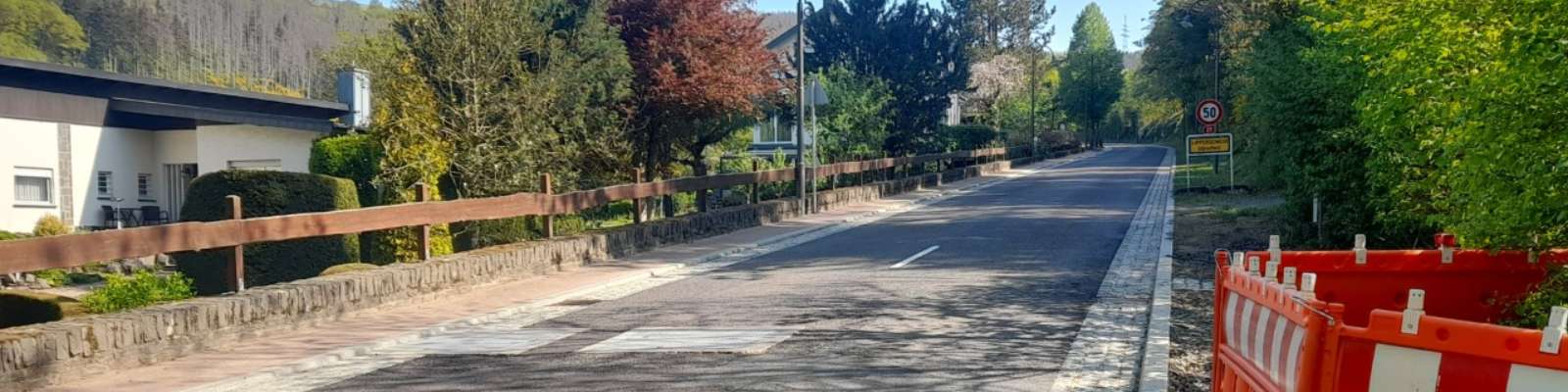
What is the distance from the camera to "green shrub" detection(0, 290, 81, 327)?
10.6 metres

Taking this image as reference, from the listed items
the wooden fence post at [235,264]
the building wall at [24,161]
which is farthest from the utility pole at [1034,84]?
the wooden fence post at [235,264]

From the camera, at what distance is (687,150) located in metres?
30.0

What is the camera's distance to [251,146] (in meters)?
27.8

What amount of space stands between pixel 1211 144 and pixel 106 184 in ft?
83.7

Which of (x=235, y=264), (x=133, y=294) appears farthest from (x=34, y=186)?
(x=235, y=264)

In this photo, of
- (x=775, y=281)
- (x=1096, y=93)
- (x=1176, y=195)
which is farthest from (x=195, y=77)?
(x=775, y=281)

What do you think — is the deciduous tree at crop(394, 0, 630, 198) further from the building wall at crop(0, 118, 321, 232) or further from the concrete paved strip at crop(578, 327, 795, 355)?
the building wall at crop(0, 118, 321, 232)

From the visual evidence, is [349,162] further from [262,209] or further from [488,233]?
[262,209]

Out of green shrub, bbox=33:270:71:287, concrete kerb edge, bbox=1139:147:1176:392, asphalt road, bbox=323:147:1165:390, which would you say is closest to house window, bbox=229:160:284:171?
green shrub, bbox=33:270:71:287

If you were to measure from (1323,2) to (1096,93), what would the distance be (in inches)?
3605

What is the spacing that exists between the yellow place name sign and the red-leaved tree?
10430mm

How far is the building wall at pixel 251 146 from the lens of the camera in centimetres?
2719

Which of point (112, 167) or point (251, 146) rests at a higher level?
point (251, 146)

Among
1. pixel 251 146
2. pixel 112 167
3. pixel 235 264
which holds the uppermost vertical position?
pixel 251 146
